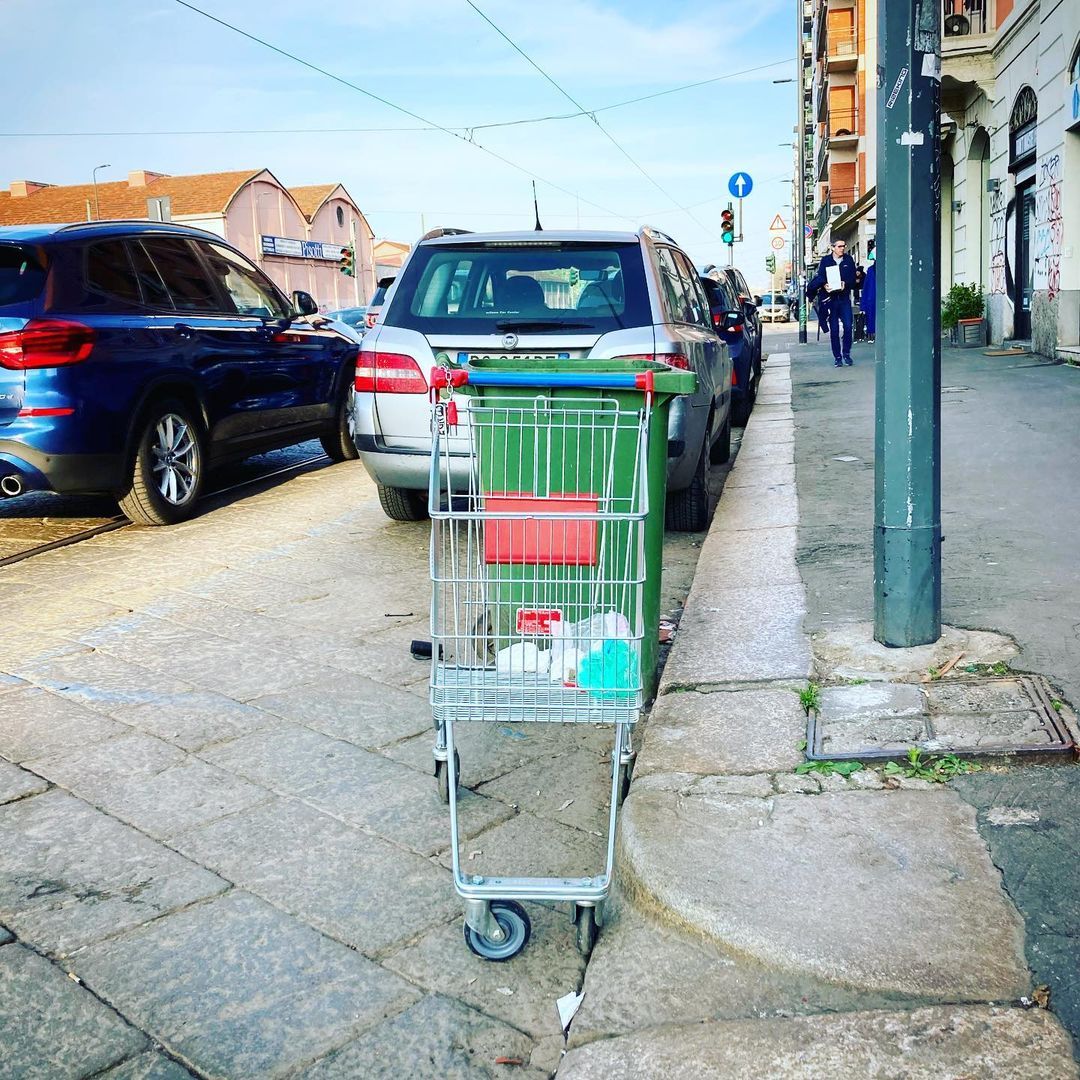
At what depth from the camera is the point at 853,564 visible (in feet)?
18.4

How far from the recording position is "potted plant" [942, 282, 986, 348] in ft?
67.3

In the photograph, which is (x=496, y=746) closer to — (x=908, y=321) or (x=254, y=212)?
(x=908, y=321)

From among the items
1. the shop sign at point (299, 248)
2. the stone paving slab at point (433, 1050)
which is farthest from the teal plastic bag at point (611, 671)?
the shop sign at point (299, 248)

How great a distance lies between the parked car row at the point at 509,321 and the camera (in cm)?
624

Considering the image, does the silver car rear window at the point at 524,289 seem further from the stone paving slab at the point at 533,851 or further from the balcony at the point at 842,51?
the balcony at the point at 842,51

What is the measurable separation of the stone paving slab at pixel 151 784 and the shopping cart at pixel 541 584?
680 millimetres

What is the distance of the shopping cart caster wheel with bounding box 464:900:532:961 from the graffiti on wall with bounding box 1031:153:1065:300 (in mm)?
→ 14659

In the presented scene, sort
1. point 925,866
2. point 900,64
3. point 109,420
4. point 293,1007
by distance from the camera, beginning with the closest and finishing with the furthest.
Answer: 1. point 293,1007
2. point 925,866
3. point 900,64
4. point 109,420

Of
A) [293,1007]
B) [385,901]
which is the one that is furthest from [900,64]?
[293,1007]

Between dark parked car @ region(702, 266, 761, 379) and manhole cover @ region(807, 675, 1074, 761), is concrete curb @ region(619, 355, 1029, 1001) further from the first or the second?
dark parked car @ region(702, 266, 761, 379)

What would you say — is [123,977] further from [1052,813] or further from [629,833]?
[1052,813]

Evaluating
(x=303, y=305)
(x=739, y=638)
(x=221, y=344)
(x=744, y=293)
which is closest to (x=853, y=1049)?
(x=739, y=638)

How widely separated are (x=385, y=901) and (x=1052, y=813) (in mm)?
1703

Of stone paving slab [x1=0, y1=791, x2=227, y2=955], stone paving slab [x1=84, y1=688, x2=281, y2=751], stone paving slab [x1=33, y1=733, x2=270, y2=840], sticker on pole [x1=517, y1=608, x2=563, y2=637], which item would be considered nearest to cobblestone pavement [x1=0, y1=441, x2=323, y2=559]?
stone paving slab [x1=84, y1=688, x2=281, y2=751]
